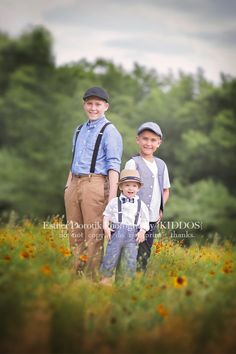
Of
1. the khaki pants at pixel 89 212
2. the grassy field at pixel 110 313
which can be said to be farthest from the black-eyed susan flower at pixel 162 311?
the khaki pants at pixel 89 212

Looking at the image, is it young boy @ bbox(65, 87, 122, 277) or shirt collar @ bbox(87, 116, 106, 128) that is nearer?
young boy @ bbox(65, 87, 122, 277)

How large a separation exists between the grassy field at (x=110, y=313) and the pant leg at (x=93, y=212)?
1.66 ft

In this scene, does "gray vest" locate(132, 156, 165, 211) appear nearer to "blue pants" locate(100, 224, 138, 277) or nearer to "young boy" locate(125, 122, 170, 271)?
"young boy" locate(125, 122, 170, 271)

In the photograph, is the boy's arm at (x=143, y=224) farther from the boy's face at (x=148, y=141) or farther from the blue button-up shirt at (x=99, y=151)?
the boy's face at (x=148, y=141)

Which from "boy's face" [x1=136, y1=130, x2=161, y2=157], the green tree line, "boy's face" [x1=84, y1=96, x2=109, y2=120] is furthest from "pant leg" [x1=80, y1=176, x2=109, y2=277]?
the green tree line

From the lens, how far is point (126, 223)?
5293 millimetres

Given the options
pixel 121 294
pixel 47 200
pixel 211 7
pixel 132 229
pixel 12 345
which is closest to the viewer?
pixel 12 345

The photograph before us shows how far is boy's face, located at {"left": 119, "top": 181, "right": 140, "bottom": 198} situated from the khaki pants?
0.75 feet

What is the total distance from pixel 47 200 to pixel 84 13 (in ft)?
27.0

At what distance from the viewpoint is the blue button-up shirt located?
5.38 m

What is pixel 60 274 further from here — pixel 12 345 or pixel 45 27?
pixel 45 27

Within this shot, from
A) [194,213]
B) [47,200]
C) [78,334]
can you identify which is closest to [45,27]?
[47,200]

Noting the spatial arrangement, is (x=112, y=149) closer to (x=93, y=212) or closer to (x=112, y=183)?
(x=112, y=183)

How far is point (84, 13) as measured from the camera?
2517cm
